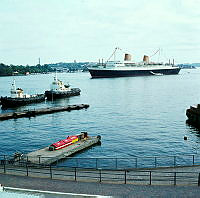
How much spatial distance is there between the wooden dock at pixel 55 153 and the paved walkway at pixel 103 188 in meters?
10.1

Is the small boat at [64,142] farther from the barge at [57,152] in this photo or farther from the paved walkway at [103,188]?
the paved walkway at [103,188]

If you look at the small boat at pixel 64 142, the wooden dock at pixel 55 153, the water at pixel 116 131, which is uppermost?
the small boat at pixel 64 142

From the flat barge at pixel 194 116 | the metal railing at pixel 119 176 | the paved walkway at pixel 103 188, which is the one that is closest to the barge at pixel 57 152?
the metal railing at pixel 119 176

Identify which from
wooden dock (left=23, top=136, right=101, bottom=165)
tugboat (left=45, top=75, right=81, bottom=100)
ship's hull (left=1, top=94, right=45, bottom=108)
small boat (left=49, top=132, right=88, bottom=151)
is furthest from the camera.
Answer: tugboat (left=45, top=75, right=81, bottom=100)

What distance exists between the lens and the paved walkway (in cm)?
1874

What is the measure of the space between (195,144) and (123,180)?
28073 millimetres

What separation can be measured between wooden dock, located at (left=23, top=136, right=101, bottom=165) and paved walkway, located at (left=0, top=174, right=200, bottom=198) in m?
10.1

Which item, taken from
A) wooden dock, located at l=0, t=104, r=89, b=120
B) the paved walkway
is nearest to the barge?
the paved walkway

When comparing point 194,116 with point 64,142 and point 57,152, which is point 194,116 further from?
point 57,152

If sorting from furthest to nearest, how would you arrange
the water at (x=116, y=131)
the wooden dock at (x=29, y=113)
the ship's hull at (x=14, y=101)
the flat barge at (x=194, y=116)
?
the ship's hull at (x=14, y=101)
the wooden dock at (x=29, y=113)
the flat barge at (x=194, y=116)
the water at (x=116, y=131)

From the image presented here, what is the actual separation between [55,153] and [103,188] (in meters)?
17.5

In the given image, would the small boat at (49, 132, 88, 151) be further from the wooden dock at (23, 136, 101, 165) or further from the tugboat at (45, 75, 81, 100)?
the tugboat at (45, 75, 81, 100)

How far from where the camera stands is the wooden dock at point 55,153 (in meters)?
32.9

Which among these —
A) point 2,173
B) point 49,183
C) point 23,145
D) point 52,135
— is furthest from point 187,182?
point 52,135
